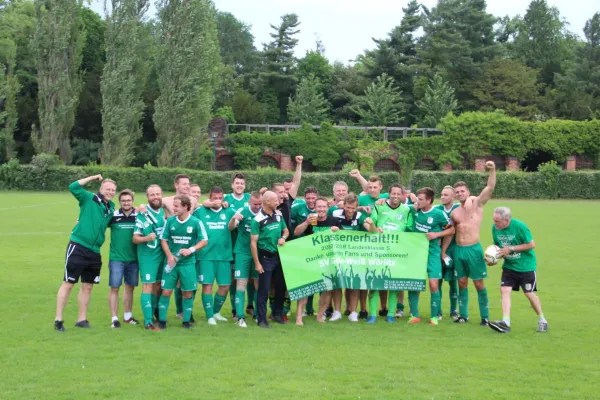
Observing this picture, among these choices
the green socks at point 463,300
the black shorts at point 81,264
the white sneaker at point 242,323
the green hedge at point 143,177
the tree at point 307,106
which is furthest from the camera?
the tree at point 307,106

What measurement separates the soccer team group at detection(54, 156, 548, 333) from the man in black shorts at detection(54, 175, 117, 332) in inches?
0.6

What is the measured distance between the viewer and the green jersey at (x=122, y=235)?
10.1 m

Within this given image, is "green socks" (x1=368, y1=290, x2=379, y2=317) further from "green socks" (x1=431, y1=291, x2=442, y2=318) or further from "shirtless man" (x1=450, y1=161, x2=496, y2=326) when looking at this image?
"shirtless man" (x1=450, y1=161, x2=496, y2=326)

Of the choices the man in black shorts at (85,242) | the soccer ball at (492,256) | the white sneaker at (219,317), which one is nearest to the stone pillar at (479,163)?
the soccer ball at (492,256)

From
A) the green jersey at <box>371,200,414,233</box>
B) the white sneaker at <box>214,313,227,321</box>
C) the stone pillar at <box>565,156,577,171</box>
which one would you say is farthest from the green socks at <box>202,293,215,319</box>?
the stone pillar at <box>565,156,577,171</box>

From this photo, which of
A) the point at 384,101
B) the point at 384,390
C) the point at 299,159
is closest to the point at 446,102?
the point at 384,101

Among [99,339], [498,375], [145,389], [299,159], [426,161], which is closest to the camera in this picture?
[145,389]

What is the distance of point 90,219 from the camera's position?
9.92 metres

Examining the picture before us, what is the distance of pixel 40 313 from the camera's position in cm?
1121

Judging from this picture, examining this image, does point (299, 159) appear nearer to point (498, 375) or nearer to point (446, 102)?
point (498, 375)

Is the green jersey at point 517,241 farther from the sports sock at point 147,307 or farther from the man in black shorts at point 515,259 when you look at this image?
the sports sock at point 147,307

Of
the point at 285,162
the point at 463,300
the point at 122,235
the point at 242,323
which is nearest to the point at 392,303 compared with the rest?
the point at 463,300

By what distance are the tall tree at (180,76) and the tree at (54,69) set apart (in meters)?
6.71

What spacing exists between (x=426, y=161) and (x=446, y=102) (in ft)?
29.0
